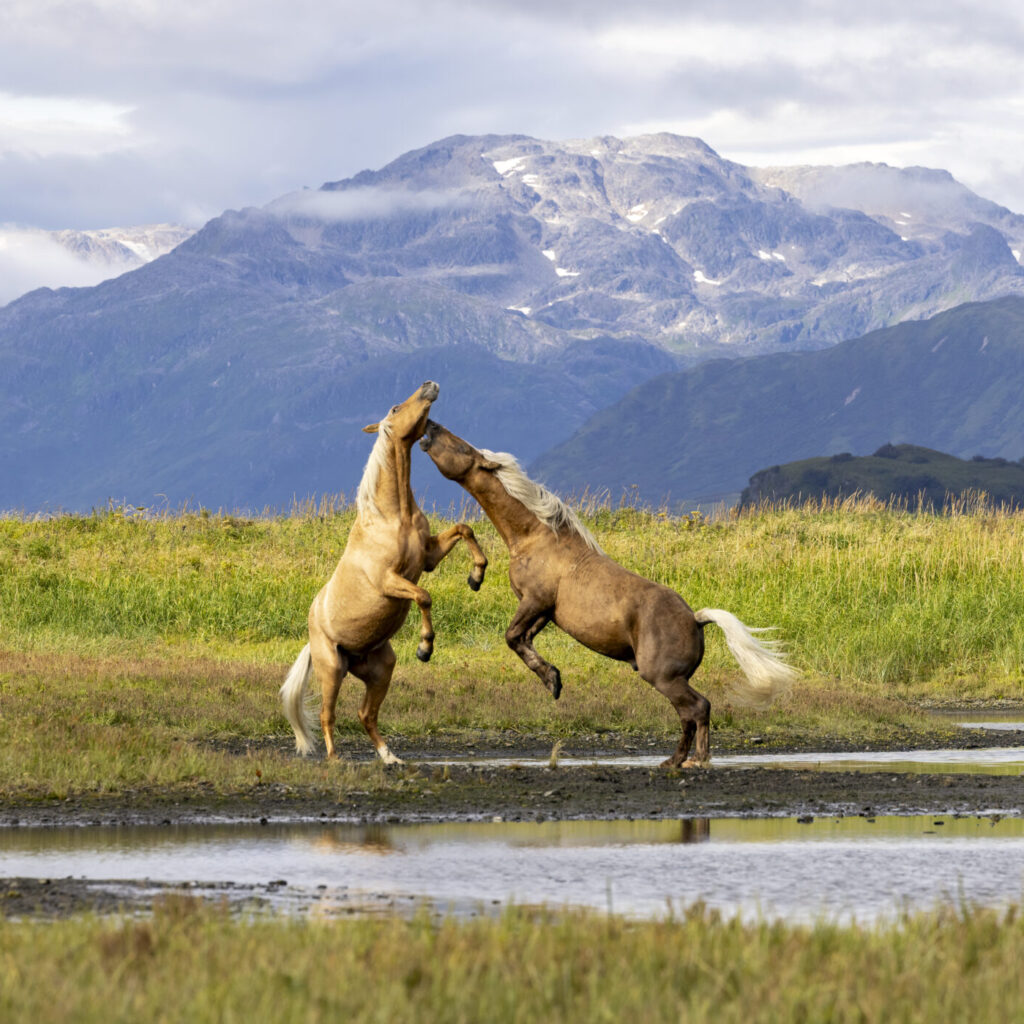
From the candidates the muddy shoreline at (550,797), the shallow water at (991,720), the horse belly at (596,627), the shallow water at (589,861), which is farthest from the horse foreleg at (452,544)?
the shallow water at (991,720)

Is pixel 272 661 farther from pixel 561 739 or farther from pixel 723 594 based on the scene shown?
pixel 723 594

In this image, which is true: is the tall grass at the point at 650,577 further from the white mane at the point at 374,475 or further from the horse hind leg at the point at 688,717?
the white mane at the point at 374,475

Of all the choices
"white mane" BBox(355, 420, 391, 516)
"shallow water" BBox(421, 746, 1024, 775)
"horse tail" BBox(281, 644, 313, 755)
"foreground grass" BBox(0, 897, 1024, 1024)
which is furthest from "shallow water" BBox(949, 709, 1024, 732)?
"foreground grass" BBox(0, 897, 1024, 1024)

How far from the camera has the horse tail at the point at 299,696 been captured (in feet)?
42.8

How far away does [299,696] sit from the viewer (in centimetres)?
1312

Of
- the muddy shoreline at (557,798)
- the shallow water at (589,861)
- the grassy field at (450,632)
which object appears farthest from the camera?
the grassy field at (450,632)

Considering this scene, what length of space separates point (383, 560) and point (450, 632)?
41.9 feet

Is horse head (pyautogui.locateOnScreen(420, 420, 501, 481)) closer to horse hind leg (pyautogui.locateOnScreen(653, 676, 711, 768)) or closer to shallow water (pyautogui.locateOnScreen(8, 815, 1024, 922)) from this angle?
horse hind leg (pyautogui.locateOnScreen(653, 676, 711, 768))

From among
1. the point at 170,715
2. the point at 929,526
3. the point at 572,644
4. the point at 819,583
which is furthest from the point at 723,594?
the point at 170,715

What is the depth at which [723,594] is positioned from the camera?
25.9m

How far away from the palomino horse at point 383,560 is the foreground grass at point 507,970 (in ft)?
19.1

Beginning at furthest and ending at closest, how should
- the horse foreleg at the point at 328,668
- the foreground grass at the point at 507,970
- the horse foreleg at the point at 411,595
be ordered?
the horse foreleg at the point at 328,668 → the horse foreleg at the point at 411,595 → the foreground grass at the point at 507,970

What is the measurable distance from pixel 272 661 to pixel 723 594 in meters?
7.84

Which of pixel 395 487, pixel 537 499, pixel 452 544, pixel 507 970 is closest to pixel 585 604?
pixel 537 499
